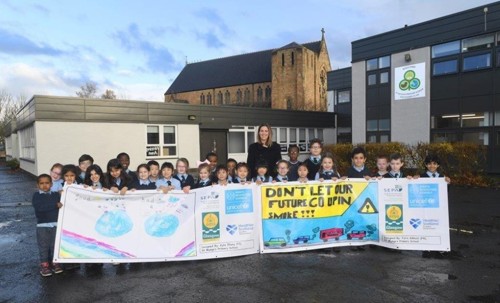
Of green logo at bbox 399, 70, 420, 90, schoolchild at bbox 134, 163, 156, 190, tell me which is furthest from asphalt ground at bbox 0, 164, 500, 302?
green logo at bbox 399, 70, 420, 90

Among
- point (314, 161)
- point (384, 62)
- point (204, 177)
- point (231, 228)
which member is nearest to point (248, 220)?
point (231, 228)

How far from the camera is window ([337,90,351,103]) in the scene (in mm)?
30797

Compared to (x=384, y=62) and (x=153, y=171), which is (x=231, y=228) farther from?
(x=384, y=62)

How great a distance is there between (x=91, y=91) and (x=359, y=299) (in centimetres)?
8698

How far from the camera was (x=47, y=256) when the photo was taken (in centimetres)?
501

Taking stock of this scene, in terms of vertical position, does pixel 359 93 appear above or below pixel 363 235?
above

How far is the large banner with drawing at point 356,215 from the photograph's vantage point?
5551 mm

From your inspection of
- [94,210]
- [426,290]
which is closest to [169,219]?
[94,210]

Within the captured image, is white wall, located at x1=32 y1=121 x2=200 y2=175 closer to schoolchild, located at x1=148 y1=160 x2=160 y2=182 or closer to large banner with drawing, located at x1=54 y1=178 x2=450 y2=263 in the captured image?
schoolchild, located at x1=148 y1=160 x2=160 y2=182

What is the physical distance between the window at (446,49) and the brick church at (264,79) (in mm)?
30518

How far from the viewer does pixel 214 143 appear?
75.9ft

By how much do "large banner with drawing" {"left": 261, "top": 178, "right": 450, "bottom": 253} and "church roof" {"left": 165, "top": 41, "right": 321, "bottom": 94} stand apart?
171 ft

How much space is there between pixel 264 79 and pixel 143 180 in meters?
53.6

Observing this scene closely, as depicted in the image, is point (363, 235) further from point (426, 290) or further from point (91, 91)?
point (91, 91)
